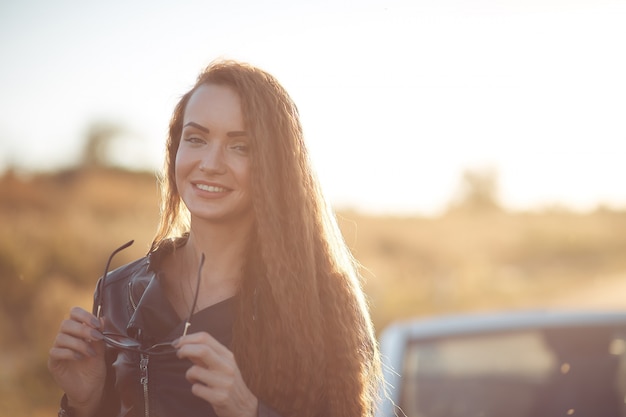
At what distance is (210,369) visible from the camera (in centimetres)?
233

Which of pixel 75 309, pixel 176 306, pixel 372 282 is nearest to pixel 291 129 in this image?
pixel 176 306

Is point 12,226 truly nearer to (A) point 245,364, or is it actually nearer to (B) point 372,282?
(B) point 372,282

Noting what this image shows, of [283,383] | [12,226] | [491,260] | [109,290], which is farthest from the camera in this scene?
[491,260]

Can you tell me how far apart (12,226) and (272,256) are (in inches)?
497

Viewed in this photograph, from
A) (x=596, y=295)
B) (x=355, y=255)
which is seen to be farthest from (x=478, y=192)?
(x=355, y=255)

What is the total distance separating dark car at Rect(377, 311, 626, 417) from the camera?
386 centimetres

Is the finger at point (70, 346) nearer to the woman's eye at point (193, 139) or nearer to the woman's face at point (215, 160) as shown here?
the woman's face at point (215, 160)

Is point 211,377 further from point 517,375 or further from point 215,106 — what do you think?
point 517,375

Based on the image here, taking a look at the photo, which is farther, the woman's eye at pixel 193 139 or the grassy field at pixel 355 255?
the grassy field at pixel 355 255

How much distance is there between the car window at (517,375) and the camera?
152 inches

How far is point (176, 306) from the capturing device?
2791mm

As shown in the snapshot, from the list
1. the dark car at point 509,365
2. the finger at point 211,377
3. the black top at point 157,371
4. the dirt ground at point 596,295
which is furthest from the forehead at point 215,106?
the dirt ground at point 596,295

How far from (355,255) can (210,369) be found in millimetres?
3189

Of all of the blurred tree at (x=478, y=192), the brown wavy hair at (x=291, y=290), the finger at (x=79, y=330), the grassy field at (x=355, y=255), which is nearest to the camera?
the finger at (x=79, y=330)
